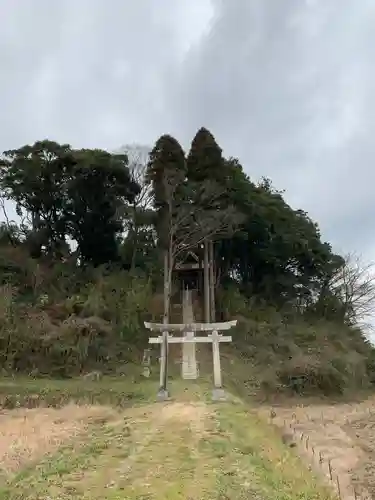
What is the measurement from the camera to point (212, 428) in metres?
9.62

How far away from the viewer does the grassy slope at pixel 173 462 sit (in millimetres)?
6156

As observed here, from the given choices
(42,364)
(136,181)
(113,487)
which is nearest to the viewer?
(113,487)

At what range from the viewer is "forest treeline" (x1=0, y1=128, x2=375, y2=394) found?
1925 cm

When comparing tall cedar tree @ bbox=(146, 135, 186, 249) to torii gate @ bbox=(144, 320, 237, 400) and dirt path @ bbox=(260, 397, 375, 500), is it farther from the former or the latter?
dirt path @ bbox=(260, 397, 375, 500)

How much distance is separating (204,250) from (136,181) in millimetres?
4923

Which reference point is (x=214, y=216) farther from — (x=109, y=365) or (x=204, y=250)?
(x=109, y=365)

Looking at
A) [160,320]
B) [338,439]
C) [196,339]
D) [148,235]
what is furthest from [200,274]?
[338,439]

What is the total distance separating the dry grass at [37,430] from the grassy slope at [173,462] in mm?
341

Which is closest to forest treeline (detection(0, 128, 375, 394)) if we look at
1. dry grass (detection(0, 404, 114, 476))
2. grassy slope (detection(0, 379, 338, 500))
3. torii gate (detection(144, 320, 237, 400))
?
torii gate (detection(144, 320, 237, 400))

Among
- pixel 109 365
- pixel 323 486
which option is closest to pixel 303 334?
pixel 109 365

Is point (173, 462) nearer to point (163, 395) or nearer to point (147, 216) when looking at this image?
point (163, 395)

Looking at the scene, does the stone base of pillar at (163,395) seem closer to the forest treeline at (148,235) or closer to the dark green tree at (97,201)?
the forest treeline at (148,235)

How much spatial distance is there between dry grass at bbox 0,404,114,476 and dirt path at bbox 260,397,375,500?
4728mm

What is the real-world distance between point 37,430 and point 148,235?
43.1 feet
